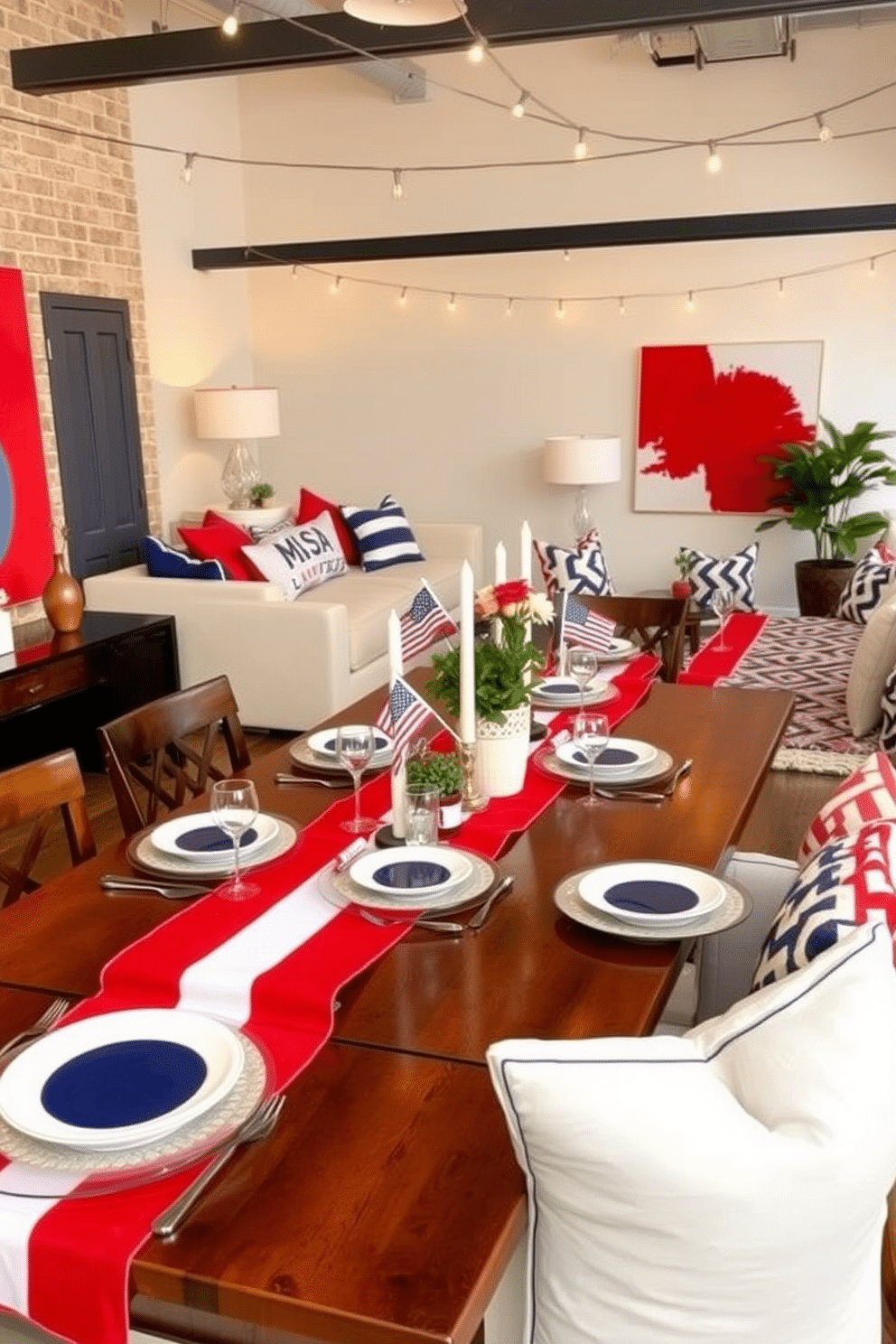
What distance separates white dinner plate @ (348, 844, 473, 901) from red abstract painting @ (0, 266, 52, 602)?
4.00m

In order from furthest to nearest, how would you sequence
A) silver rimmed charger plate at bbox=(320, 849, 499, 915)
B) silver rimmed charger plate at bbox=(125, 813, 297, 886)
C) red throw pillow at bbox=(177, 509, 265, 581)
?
red throw pillow at bbox=(177, 509, 265, 581), silver rimmed charger plate at bbox=(125, 813, 297, 886), silver rimmed charger plate at bbox=(320, 849, 499, 915)

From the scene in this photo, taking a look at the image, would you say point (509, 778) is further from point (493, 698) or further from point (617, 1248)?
point (617, 1248)

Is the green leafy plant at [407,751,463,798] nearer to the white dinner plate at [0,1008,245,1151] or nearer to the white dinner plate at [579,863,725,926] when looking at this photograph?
the white dinner plate at [579,863,725,926]

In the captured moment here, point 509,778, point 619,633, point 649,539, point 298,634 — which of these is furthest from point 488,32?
point 649,539

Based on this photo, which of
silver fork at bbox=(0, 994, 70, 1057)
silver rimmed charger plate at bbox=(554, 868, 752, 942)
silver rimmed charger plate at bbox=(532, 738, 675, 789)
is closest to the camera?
silver fork at bbox=(0, 994, 70, 1057)

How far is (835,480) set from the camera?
6.93 metres

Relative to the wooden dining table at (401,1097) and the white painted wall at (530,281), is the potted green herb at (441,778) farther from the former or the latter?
→ the white painted wall at (530,281)

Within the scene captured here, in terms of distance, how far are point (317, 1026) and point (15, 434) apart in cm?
456

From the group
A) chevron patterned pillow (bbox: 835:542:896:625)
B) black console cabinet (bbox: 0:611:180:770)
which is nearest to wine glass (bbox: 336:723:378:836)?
black console cabinet (bbox: 0:611:180:770)

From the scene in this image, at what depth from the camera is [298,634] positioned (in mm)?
5098

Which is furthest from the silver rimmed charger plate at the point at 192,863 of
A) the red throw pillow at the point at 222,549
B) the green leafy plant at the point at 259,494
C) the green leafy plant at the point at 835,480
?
the green leafy plant at the point at 835,480

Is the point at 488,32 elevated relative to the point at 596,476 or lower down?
elevated

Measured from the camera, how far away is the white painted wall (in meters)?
6.79

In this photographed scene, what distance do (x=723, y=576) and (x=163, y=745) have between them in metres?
3.90
